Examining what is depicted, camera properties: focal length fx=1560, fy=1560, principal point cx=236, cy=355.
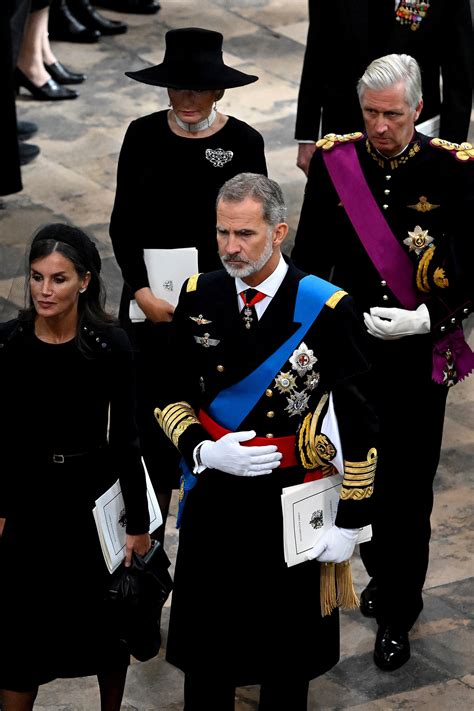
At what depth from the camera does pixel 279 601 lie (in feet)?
13.7

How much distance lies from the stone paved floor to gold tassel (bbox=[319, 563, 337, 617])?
0.69m

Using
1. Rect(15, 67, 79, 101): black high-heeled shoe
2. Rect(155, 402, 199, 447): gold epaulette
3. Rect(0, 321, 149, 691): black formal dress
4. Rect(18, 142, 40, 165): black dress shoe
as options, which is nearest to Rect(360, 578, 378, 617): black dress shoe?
Rect(0, 321, 149, 691): black formal dress

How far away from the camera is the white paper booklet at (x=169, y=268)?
4.97 m

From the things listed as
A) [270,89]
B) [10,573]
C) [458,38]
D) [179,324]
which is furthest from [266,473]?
[270,89]

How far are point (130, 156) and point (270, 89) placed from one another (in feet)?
15.3

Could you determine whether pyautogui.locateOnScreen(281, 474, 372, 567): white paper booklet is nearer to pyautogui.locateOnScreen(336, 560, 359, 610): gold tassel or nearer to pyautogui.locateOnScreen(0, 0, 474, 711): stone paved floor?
pyautogui.locateOnScreen(336, 560, 359, 610): gold tassel

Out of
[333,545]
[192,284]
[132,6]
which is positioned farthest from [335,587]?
[132,6]

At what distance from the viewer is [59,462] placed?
4129 mm

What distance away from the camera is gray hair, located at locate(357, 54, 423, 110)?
178 inches

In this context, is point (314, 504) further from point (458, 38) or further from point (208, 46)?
point (458, 38)

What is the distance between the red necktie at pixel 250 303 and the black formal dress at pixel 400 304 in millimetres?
741

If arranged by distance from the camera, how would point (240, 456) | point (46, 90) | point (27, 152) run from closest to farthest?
point (240, 456)
point (27, 152)
point (46, 90)

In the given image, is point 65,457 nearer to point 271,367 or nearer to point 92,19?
point 271,367

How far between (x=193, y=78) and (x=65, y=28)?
5443 millimetres
